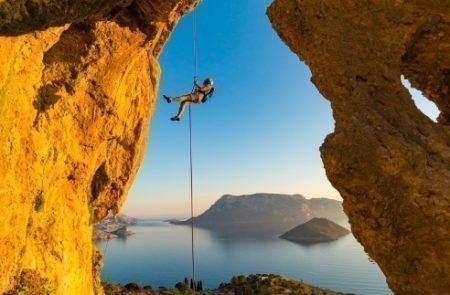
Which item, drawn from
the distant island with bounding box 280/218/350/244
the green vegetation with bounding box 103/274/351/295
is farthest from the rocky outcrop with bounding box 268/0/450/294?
the distant island with bounding box 280/218/350/244

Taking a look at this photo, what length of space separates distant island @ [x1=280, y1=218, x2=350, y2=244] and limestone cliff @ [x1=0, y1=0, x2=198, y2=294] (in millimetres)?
162920

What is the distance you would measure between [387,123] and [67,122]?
38.5 feet

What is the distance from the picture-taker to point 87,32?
46.5 ft

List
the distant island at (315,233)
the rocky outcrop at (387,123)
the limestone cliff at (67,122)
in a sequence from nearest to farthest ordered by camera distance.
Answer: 1. the rocky outcrop at (387,123)
2. the limestone cliff at (67,122)
3. the distant island at (315,233)

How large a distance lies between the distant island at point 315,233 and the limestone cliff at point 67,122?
163 metres

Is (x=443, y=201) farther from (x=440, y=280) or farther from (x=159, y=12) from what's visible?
(x=159, y=12)

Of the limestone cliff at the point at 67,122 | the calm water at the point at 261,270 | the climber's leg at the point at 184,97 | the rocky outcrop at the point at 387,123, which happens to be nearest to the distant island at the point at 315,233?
the calm water at the point at 261,270

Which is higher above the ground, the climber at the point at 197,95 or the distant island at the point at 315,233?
the climber at the point at 197,95

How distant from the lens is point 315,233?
596 ft

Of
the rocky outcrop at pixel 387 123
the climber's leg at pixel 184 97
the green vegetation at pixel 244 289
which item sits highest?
the climber's leg at pixel 184 97

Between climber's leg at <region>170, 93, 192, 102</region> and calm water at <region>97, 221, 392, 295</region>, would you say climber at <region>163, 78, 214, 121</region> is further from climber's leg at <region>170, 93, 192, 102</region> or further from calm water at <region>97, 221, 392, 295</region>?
calm water at <region>97, 221, 392, 295</region>

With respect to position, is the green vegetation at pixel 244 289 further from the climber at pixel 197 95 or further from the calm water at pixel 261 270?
the calm water at pixel 261 270

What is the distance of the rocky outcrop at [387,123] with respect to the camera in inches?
272

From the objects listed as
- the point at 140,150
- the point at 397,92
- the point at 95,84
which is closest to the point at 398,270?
the point at 397,92
